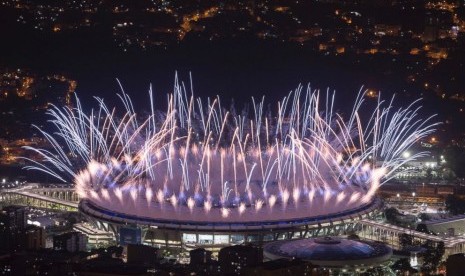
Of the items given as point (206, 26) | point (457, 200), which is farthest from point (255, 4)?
point (457, 200)

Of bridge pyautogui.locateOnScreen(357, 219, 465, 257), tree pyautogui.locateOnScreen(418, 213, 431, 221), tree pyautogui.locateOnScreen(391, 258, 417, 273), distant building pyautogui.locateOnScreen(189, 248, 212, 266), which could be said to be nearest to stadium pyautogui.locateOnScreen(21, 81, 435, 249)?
bridge pyautogui.locateOnScreen(357, 219, 465, 257)

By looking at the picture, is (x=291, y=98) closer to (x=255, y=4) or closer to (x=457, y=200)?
(x=255, y=4)

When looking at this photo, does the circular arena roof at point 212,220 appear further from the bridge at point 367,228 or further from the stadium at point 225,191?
the bridge at point 367,228

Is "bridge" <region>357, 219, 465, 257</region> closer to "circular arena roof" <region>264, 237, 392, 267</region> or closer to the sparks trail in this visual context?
the sparks trail

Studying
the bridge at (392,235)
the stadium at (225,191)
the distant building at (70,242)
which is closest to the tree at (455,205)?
the stadium at (225,191)

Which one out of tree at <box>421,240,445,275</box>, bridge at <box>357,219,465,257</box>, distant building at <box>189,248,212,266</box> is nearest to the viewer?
distant building at <box>189,248,212,266</box>

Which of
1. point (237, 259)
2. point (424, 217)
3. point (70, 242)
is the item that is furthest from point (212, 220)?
point (424, 217)
